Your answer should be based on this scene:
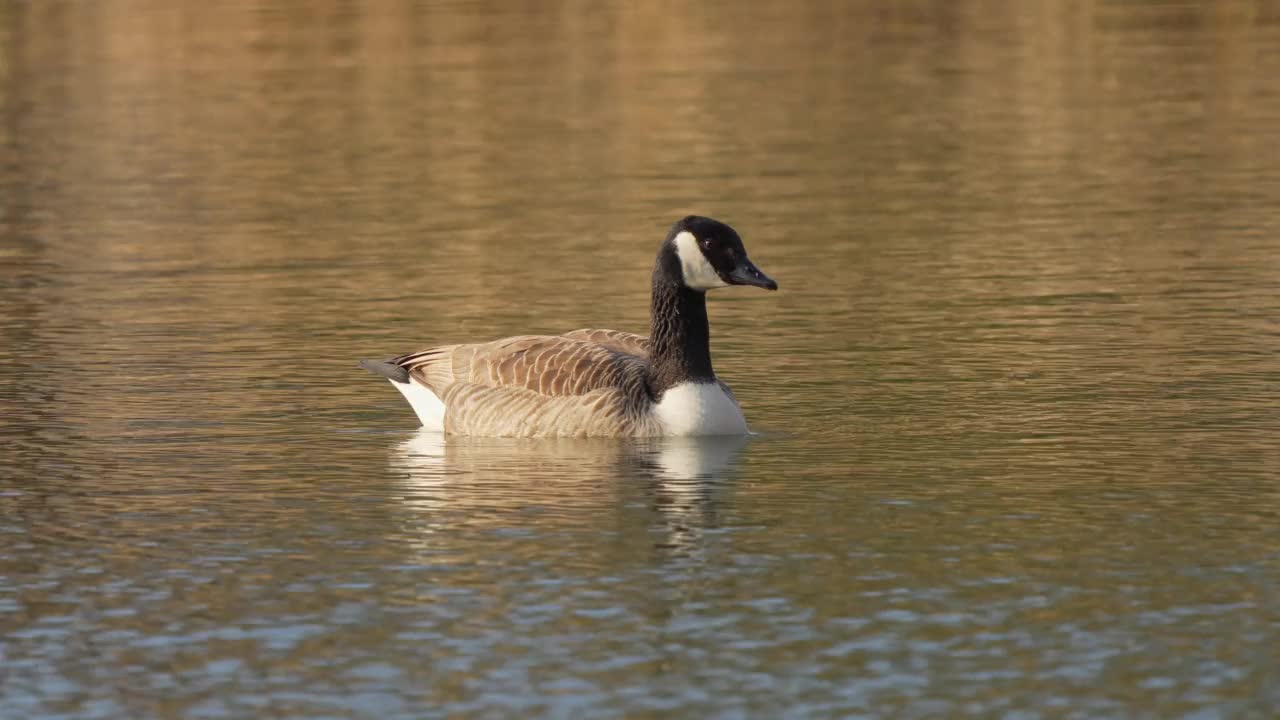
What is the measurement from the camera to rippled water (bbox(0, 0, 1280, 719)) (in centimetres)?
1210

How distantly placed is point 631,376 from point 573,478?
1.67 m

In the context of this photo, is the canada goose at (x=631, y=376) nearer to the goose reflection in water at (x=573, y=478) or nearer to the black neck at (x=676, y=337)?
the black neck at (x=676, y=337)

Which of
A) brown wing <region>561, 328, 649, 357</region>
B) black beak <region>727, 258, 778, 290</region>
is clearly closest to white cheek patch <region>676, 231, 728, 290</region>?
black beak <region>727, 258, 778, 290</region>

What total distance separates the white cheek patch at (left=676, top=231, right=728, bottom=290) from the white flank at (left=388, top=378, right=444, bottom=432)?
6.87 ft

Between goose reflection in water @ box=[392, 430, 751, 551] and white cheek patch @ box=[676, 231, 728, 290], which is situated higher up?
white cheek patch @ box=[676, 231, 728, 290]

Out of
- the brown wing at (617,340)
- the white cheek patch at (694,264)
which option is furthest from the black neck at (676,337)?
the brown wing at (617,340)

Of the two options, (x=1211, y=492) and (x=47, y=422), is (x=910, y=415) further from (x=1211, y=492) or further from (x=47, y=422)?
(x=47, y=422)

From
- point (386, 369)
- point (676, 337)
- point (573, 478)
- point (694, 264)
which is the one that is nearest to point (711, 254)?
point (694, 264)

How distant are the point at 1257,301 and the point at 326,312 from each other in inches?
342

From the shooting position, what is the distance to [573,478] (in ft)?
55.2

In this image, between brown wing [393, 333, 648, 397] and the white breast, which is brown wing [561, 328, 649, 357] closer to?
brown wing [393, 333, 648, 397]

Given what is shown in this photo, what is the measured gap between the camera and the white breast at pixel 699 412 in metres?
18.0

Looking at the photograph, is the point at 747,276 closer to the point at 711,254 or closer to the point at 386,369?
the point at 711,254

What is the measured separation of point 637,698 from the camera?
1138 cm
